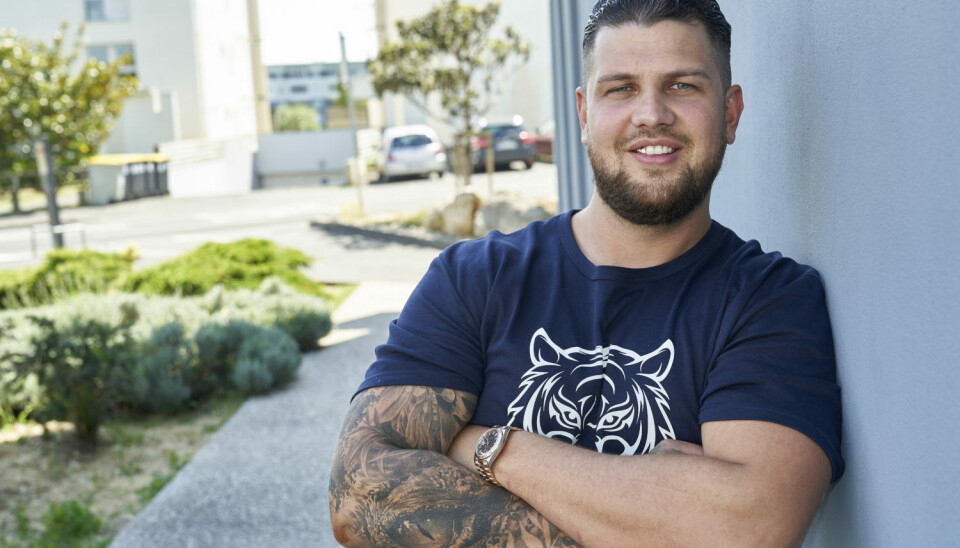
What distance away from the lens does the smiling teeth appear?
188cm

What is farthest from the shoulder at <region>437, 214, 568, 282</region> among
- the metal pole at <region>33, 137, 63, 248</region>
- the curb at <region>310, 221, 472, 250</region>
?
the metal pole at <region>33, 137, 63, 248</region>

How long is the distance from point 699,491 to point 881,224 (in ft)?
1.79

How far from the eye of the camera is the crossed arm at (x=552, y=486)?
158 centimetres

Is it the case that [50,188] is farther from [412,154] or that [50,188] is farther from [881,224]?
[881,224]

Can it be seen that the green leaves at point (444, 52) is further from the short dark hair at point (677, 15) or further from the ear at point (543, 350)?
the ear at point (543, 350)

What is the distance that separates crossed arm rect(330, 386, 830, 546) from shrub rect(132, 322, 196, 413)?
4.00 metres

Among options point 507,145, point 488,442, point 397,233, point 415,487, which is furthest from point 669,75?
point 507,145

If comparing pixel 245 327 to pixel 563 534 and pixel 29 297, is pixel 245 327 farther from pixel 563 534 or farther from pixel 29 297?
pixel 563 534

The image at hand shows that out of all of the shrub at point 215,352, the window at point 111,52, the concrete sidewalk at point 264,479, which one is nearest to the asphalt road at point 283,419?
the concrete sidewalk at point 264,479

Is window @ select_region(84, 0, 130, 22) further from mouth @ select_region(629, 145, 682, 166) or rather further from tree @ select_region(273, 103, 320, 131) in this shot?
mouth @ select_region(629, 145, 682, 166)

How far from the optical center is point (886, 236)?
1.32 meters

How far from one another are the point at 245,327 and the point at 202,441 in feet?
4.58

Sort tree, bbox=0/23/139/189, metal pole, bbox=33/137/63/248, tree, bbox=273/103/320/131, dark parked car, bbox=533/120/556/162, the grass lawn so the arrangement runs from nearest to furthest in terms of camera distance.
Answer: the grass lawn < metal pole, bbox=33/137/63/248 < tree, bbox=0/23/139/189 < dark parked car, bbox=533/120/556/162 < tree, bbox=273/103/320/131

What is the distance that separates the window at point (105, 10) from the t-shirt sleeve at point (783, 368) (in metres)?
31.9
